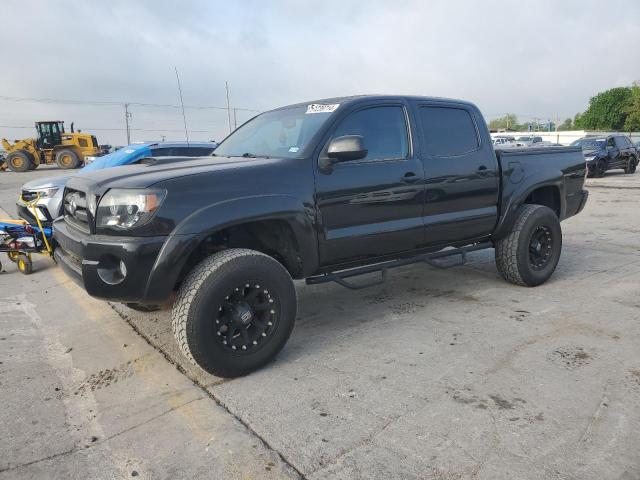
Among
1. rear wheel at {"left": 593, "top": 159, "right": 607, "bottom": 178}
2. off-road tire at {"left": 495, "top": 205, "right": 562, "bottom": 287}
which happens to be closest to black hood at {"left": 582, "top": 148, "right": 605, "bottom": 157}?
rear wheel at {"left": 593, "top": 159, "right": 607, "bottom": 178}

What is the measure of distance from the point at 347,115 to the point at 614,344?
2.54m

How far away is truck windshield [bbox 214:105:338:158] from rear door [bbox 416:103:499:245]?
3.20 ft

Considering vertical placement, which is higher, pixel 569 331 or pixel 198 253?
pixel 198 253

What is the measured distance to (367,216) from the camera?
A: 12.2 ft

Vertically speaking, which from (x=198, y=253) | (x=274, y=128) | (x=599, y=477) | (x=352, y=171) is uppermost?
(x=274, y=128)

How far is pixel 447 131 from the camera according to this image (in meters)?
4.37

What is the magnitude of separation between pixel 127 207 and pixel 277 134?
150cm

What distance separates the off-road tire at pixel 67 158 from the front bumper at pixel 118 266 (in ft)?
96.6

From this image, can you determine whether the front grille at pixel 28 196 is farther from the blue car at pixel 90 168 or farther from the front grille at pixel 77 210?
the front grille at pixel 77 210

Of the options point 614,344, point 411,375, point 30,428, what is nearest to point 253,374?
point 411,375

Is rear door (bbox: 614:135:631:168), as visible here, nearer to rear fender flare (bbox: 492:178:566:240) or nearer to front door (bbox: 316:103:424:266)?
rear fender flare (bbox: 492:178:566:240)

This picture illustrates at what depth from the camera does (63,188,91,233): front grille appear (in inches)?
127

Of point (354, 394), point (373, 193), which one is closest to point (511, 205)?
point (373, 193)

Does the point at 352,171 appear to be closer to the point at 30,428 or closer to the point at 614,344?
the point at 614,344
